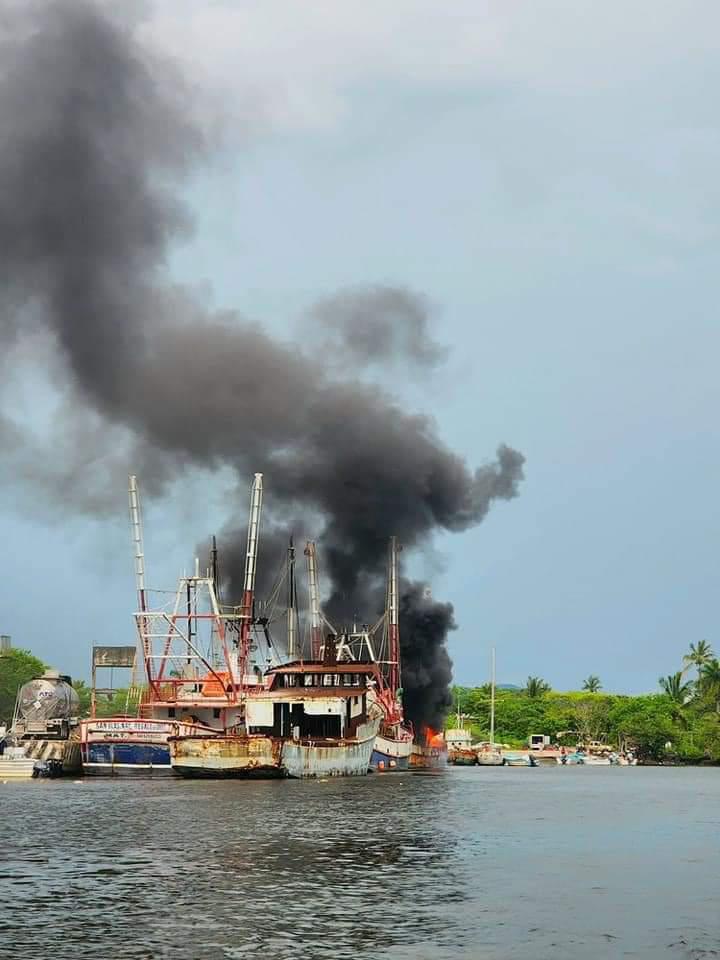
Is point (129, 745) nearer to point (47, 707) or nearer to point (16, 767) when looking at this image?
point (16, 767)

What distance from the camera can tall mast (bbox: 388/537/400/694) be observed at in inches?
7288

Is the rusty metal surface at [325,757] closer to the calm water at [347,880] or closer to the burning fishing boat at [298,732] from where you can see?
the burning fishing boat at [298,732]

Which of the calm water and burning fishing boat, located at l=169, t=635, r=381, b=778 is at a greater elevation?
burning fishing boat, located at l=169, t=635, r=381, b=778

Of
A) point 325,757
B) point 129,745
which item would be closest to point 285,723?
point 325,757

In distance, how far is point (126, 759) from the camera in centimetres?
12850

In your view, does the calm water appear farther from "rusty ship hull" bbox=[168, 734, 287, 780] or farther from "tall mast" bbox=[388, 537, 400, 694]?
"tall mast" bbox=[388, 537, 400, 694]

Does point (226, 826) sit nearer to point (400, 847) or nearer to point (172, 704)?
point (400, 847)

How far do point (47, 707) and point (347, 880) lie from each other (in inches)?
4954

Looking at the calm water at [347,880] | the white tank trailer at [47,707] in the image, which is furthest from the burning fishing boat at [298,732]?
the white tank trailer at [47,707]

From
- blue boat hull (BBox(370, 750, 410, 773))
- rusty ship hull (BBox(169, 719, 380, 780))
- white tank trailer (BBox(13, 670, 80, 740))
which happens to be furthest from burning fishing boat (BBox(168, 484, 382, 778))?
white tank trailer (BBox(13, 670, 80, 740))

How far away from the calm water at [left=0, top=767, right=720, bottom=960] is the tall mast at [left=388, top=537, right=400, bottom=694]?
85.4 m

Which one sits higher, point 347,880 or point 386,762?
point 386,762

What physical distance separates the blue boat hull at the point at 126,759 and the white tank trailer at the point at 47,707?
31194 millimetres

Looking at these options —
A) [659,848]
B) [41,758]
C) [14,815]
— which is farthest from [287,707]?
[659,848]
